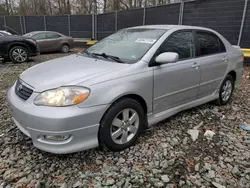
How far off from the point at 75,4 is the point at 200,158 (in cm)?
2661

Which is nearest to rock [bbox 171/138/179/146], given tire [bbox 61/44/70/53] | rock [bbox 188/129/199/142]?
rock [bbox 188/129/199/142]

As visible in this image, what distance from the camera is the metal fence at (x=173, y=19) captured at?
24.2 ft

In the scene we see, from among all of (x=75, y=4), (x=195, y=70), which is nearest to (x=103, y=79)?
(x=195, y=70)

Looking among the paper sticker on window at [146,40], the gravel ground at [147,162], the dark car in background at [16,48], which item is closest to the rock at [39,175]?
the gravel ground at [147,162]

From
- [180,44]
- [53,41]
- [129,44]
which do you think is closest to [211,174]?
[180,44]

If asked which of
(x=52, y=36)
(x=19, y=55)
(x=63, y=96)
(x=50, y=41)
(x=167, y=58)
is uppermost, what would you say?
(x=167, y=58)

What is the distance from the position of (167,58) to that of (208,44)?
1.47m

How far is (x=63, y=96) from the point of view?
2070 mm

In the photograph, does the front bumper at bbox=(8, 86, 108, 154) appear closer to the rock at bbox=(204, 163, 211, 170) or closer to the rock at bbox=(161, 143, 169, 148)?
the rock at bbox=(161, 143, 169, 148)

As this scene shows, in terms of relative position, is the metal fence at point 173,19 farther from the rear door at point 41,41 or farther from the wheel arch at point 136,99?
the wheel arch at point 136,99

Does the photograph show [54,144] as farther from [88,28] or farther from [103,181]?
[88,28]

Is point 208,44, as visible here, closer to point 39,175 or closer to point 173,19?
point 39,175

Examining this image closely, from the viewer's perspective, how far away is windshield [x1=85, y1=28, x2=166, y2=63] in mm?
2738

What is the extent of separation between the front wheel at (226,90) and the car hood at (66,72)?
2398mm
